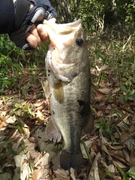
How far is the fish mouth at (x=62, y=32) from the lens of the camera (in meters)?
1.98

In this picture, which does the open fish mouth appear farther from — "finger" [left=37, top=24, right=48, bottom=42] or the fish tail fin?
the fish tail fin

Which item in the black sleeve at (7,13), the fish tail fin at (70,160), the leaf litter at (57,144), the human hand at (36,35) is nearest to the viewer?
the black sleeve at (7,13)

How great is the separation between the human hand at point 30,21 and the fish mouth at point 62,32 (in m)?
0.09

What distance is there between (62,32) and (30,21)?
0.33m

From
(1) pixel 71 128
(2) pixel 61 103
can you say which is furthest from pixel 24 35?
(1) pixel 71 128

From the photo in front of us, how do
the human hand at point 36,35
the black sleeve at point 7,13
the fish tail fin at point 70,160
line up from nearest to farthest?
the black sleeve at point 7,13 < the human hand at point 36,35 < the fish tail fin at point 70,160

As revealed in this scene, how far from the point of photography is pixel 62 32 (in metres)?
2.00

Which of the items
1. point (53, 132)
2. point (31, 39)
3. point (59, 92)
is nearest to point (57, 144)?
point (53, 132)

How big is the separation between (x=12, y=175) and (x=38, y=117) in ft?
2.96

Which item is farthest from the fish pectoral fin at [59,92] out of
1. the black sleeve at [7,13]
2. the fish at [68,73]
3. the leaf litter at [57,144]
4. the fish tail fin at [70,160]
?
the black sleeve at [7,13]

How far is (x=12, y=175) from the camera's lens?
2479 millimetres

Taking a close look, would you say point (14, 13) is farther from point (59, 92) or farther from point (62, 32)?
point (59, 92)

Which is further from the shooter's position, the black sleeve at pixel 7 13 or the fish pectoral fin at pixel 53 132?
the fish pectoral fin at pixel 53 132

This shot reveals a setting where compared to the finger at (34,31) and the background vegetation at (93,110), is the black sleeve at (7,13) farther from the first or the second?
the background vegetation at (93,110)
